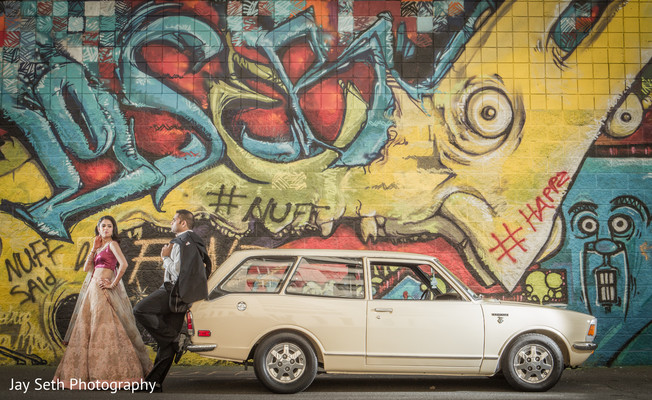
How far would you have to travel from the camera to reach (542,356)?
7805 millimetres

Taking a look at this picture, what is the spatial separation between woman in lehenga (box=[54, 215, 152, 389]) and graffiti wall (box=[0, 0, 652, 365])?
2062 mm

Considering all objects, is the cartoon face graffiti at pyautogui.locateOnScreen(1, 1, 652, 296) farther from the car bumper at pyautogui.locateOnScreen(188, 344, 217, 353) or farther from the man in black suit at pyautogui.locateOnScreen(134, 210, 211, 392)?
the car bumper at pyautogui.locateOnScreen(188, 344, 217, 353)

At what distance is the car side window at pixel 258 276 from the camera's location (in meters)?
7.74

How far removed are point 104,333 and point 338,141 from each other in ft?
14.2

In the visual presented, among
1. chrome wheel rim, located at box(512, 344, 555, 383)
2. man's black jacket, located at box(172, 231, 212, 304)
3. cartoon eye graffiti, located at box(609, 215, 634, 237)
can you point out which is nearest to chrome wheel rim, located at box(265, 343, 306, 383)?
man's black jacket, located at box(172, 231, 212, 304)

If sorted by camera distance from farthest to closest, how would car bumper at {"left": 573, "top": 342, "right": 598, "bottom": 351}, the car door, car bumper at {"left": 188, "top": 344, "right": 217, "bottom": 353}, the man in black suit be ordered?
car bumper at {"left": 573, "top": 342, "right": 598, "bottom": 351}
the man in black suit
the car door
car bumper at {"left": 188, "top": 344, "right": 217, "bottom": 353}

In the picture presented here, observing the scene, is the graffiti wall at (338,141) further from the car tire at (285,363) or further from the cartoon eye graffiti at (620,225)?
the car tire at (285,363)

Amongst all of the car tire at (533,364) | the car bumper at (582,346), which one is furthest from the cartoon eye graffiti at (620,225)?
the car tire at (533,364)

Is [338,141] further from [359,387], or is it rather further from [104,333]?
[104,333]

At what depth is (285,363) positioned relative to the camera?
7555 mm

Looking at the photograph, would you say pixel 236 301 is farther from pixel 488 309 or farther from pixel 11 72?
pixel 11 72

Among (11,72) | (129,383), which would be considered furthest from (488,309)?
(11,72)

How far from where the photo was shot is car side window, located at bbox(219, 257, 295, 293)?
7.74 metres

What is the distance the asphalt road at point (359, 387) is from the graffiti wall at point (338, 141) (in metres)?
1.22
